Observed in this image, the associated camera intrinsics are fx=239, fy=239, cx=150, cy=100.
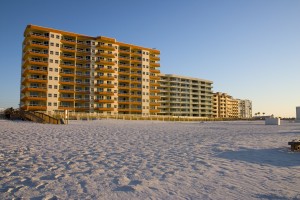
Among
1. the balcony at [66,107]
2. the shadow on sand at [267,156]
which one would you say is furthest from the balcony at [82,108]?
the shadow on sand at [267,156]

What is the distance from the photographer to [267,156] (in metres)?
9.15

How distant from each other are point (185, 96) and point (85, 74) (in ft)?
175

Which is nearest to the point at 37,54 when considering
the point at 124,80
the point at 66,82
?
the point at 66,82

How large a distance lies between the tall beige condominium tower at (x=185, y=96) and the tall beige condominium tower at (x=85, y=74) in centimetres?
1845

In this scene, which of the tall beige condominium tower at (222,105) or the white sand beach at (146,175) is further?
the tall beige condominium tower at (222,105)

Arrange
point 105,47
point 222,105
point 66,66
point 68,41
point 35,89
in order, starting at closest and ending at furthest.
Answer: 1. point 35,89
2. point 66,66
3. point 68,41
4. point 105,47
5. point 222,105

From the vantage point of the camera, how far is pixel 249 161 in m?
8.25

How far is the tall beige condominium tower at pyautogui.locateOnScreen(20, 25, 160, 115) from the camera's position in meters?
62.8

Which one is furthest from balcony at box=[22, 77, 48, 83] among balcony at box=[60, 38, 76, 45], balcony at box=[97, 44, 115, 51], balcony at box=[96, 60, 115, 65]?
balcony at box=[97, 44, 115, 51]

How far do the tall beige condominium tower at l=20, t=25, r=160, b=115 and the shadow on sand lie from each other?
195 feet

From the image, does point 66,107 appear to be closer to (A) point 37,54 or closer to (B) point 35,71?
(B) point 35,71

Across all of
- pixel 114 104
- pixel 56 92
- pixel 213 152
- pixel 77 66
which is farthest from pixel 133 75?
pixel 213 152

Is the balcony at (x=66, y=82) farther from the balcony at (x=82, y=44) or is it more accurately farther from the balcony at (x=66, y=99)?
the balcony at (x=82, y=44)

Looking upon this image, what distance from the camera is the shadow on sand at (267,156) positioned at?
8102 mm
